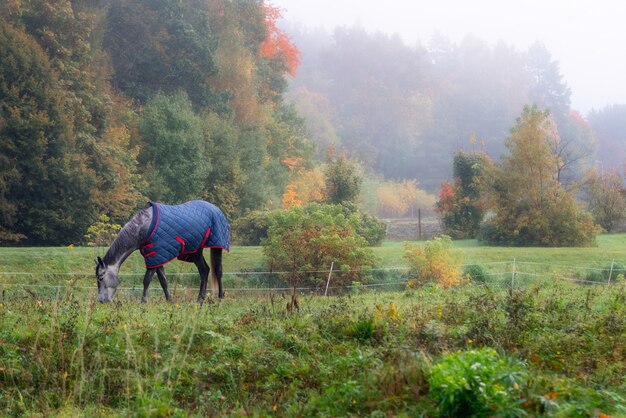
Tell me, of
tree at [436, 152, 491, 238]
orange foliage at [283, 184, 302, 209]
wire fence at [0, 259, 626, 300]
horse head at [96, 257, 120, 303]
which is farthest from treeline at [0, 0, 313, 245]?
horse head at [96, 257, 120, 303]

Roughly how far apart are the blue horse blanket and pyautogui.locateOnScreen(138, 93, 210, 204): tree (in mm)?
15305

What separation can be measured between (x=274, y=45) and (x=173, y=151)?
49.1 feet

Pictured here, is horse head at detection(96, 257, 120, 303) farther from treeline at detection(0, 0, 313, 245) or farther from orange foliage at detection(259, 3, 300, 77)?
orange foliage at detection(259, 3, 300, 77)

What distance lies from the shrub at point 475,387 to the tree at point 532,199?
22606mm

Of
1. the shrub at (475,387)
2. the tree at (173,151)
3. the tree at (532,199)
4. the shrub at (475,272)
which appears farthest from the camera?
the tree at (173,151)

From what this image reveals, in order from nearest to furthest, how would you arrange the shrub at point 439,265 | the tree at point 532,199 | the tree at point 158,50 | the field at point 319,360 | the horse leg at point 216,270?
1. the field at point 319,360
2. the horse leg at point 216,270
3. the shrub at point 439,265
4. the tree at point 532,199
5. the tree at point 158,50

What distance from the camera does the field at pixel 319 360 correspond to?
17.7 ft

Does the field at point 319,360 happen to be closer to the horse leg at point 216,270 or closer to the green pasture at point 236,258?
the horse leg at point 216,270

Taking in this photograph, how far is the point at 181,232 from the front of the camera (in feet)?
37.7

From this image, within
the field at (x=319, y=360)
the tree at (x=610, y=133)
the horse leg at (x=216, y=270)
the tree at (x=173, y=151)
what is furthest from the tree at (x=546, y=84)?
the field at (x=319, y=360)

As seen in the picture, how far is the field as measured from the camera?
540 cm

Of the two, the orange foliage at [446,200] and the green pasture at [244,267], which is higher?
the orange foliage at [446,200]

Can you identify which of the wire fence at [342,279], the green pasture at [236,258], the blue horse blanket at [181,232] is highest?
the blue horse blanket at [181,232]

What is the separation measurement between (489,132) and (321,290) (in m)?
55.5
